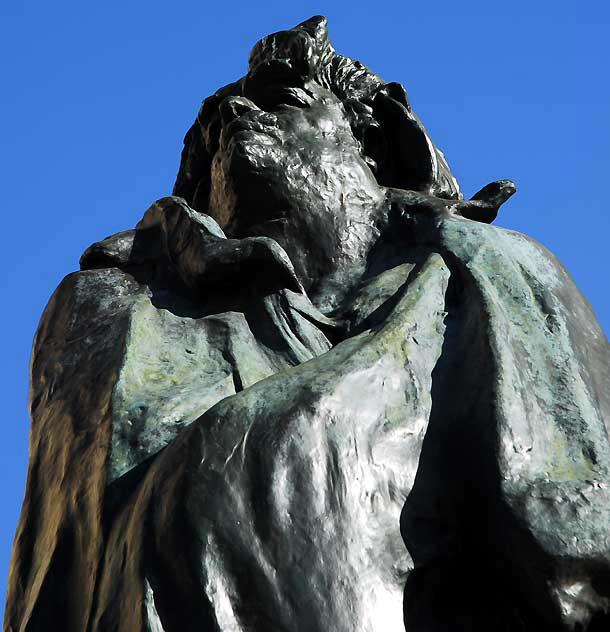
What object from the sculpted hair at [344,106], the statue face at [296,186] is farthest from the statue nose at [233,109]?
the sculpted hair at [344,106]

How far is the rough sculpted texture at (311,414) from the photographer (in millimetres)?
6090

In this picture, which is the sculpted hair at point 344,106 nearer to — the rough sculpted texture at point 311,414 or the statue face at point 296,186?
the rough sculpted texture at point 311,414

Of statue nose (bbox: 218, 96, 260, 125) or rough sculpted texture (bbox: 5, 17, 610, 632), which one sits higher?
statue nose (bbox: 218, 96, 260, 125)

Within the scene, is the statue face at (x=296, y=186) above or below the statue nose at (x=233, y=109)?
below

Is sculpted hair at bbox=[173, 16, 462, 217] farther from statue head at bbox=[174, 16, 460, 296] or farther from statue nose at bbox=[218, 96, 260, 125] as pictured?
statue nose at bbox=[218, 96, 260, 125]

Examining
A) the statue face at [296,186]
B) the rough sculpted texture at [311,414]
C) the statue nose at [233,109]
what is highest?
the statue nose at [233,109]

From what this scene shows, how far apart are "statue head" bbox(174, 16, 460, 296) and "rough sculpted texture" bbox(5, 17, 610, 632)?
0.04ft

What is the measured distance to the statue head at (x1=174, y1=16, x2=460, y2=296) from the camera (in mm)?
7867

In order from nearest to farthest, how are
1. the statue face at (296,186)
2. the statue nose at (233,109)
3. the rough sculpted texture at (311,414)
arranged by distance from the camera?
the rough sculpted texture at (311,414)
the statue face at (296,186)
the statue nose at (233,109)

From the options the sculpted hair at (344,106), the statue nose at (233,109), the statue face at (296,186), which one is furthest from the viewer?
the sculpted hair at (344,106)

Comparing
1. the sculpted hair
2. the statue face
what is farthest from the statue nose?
the sculpted hair

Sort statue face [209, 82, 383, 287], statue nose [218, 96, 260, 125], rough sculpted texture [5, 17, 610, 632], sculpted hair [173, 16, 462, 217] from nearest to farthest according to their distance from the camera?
rough sculpted texture [5, 17, 610, 632]
statue face [209, 82, 383, 287]
statue nose [218, 96, 260, 125]
sculpted hair [173, 16, 462, 217]

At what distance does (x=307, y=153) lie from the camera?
800cm

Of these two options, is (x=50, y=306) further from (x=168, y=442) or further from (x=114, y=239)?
(x=168, y=442)
